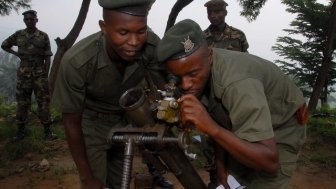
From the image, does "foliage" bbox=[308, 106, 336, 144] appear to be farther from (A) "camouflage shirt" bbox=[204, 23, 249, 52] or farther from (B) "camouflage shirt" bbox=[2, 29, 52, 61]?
(B) "camouflage shirt" bbox=[2, 29, 52, 61]

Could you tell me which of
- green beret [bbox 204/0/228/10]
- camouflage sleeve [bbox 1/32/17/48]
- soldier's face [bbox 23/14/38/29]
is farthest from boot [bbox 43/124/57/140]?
green beret [bbox 204/0/228/10]

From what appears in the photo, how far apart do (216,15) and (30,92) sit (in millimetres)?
3668

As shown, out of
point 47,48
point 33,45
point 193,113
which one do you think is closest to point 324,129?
point 47,48

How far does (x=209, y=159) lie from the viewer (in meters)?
2.82

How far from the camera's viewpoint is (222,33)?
702cm

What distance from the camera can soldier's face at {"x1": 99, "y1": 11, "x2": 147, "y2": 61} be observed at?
227cm

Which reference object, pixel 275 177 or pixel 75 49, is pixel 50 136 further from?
pixel 275 177

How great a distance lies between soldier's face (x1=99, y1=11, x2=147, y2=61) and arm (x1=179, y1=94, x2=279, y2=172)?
0.59m

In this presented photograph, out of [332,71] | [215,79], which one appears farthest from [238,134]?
[332,71]

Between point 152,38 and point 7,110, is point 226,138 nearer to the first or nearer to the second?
point 152,38

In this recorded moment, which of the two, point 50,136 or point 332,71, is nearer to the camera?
point 50,136

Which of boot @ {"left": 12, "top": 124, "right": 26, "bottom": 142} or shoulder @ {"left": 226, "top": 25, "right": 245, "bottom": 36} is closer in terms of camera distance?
shoulder @ {"left": 226, "top": 25, "right": 245, "bottom": 36}

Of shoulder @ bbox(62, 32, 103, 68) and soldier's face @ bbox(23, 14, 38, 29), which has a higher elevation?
soldier's face @ bbox(23, 14, 38, 29)

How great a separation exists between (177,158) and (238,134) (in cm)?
→ 37
